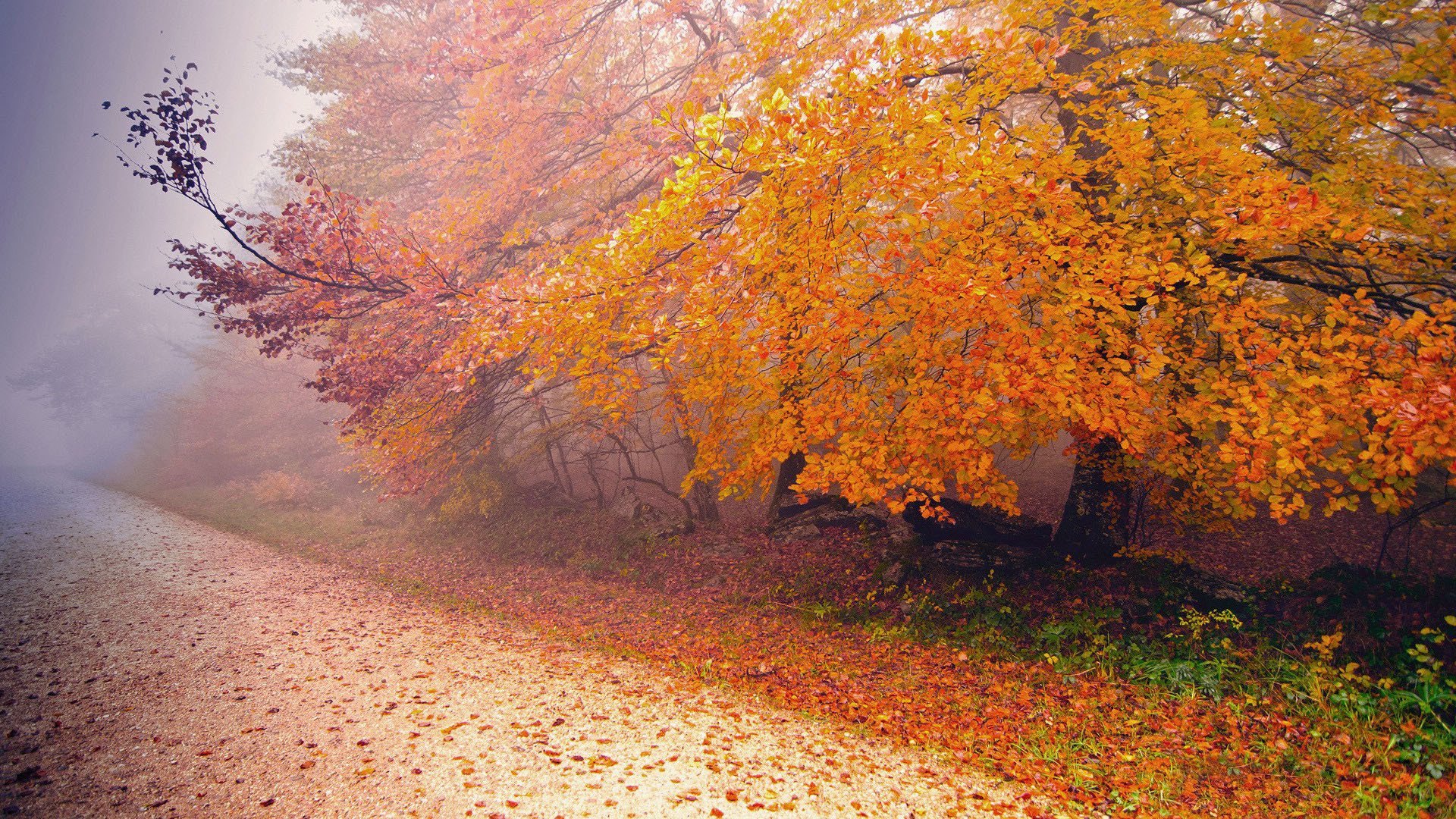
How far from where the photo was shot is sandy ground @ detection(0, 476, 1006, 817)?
4148 millimetres

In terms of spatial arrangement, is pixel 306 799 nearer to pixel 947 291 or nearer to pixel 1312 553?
pixel 947 291

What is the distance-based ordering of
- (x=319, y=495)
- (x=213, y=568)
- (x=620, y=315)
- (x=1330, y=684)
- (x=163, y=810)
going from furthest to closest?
(x=319, y=495)
(x=213, y=568)
(x=620, y=315)
(x=1330, y=684)
(x=163, y=810)

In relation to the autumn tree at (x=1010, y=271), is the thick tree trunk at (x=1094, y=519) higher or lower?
lower

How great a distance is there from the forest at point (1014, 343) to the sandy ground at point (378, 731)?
0.96 m

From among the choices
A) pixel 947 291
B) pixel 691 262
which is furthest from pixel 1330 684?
pixel 691 262

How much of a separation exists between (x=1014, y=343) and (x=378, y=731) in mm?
6841

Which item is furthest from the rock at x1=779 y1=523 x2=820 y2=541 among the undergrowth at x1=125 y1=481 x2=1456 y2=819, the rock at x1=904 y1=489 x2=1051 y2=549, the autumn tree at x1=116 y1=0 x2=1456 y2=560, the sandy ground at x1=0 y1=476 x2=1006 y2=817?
the sandy ground at x1=0 y1=476 x2=1006 y2=817

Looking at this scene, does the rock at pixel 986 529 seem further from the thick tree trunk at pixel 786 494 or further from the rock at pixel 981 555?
the thick tree trunk at pixel 786 494

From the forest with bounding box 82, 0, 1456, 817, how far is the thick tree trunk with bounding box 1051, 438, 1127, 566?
48 mm

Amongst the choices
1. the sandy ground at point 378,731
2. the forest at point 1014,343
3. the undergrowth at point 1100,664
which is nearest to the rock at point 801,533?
the undergrowth at point 1100,664

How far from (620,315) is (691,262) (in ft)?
4.32

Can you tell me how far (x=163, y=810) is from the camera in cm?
394

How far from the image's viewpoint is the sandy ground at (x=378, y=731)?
13.6ft

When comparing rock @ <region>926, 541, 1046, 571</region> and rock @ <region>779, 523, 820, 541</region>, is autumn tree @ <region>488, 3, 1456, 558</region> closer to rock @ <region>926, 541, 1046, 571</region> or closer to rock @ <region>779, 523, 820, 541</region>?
rock @ <region>926, 541, 1046, 571</region>
